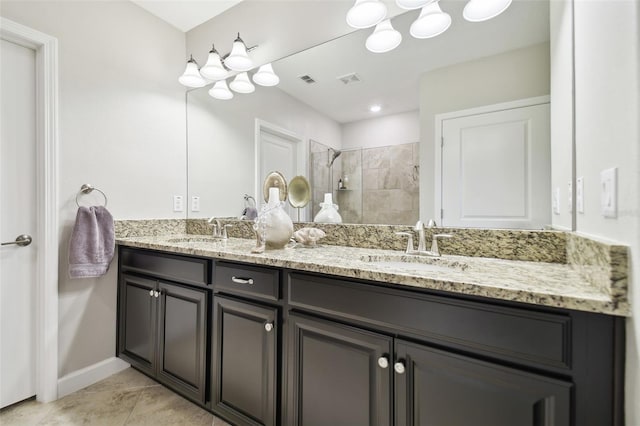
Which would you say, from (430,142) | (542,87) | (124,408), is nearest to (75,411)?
(124,408)

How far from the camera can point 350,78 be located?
1.66 metres

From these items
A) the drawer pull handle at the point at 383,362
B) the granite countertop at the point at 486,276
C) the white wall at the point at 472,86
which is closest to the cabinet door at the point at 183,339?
the granite countertop at the point at 486,276

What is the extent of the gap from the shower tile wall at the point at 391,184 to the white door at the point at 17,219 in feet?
6.19

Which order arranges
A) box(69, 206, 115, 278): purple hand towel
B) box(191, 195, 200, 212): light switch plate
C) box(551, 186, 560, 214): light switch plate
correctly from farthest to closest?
box(191, 195, 200, 212): light switch plate
box(69, 206, 115, 278): purple hand towel
box(551, 186, 560, 214): light switch plate

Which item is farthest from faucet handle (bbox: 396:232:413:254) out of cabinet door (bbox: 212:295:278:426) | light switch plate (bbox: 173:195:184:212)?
light switch plate (bbox: 173:195:184:212)

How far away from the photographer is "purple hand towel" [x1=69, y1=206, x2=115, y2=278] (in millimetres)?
1688

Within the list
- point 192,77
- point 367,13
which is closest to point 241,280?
point 367,13

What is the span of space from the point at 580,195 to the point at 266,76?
5.91 feet

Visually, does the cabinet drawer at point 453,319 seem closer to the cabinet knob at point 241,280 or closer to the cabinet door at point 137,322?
the cabinet knob at point 241,280

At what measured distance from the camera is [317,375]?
3.49 ft

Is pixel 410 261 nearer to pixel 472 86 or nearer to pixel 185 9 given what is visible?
pixel 472 86

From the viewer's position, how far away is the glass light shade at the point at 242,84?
211 centimetres

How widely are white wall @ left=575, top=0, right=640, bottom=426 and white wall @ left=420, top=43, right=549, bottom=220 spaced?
1.08ft

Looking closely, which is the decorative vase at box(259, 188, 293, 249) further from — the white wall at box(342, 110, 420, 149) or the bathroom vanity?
the white wall at box(342, 110, 420, 149)
